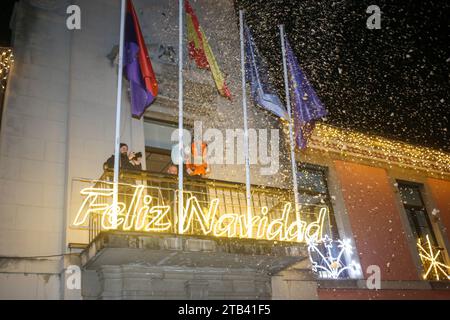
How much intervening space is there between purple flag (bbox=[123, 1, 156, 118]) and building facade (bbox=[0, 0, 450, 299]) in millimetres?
1038

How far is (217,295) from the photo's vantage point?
28.3 feet

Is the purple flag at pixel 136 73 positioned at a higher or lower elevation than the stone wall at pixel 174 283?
higher

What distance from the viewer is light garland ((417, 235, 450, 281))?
1287cm

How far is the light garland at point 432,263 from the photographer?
12.9 m

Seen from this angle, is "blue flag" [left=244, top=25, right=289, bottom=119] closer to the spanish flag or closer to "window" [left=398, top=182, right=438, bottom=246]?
the spanish flag

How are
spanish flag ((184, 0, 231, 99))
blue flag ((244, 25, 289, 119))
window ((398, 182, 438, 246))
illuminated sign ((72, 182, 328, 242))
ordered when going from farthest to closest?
window ((398, 182, 438, 246))
blue flag ((244, 25, 289, 119))
spanish flag ((184, 0, 231, 99))
illuminated sign ((72, 182, 328, 242))

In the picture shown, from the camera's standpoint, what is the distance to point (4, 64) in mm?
8680

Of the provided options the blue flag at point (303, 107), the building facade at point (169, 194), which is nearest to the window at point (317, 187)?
the building facade at point (169, 194)

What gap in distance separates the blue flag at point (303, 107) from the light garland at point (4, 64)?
6.55 metres

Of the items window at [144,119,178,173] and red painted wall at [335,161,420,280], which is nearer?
window at [144,119,178,173]

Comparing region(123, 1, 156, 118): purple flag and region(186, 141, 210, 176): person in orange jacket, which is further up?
Result: region(123, 1, 156, 118): purple flag

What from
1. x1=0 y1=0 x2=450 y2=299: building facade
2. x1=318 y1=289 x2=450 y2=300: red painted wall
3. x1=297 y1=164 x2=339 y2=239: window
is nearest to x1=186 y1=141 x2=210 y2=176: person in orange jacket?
x1=0 y1=0 x2=450 y2=299: building facade

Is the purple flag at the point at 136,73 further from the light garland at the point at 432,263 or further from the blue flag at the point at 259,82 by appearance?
the light garland at the point at 432,263
